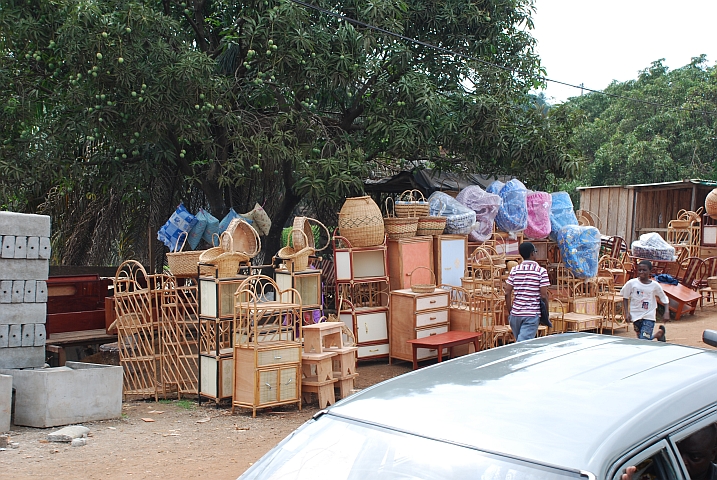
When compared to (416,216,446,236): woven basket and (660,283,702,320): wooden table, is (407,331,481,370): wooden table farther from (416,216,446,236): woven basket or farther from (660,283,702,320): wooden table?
(660,283,702,320): wooden table

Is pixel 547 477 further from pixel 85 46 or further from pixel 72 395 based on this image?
pixel 85 46

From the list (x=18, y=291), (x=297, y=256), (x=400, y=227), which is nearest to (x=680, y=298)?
(x=400, y=227)

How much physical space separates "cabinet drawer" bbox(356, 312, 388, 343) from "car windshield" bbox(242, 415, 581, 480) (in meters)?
6.71

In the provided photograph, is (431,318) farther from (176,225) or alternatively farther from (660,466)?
(660,466)

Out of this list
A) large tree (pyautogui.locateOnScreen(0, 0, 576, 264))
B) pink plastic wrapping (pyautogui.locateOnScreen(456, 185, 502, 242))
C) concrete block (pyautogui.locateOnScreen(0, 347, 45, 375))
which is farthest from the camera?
pink plastic wrapping (pyautogui.locateOnScreen(456, 185, 502, 242))

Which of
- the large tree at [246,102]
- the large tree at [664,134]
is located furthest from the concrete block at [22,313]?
the large tree at [664,134]

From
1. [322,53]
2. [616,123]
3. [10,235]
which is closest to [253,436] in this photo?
[10,235]

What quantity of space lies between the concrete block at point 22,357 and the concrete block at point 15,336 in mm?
55

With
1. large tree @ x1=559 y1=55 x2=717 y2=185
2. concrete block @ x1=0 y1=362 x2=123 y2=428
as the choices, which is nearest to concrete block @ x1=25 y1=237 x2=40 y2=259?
concrete block @ x1=0 y1=362 x2=123 y2=428

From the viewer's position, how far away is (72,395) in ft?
23.2

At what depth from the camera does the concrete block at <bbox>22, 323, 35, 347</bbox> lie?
744cm

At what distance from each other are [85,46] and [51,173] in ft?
6.25

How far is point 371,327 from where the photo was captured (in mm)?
9711

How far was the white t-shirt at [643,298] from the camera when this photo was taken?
315 inches
